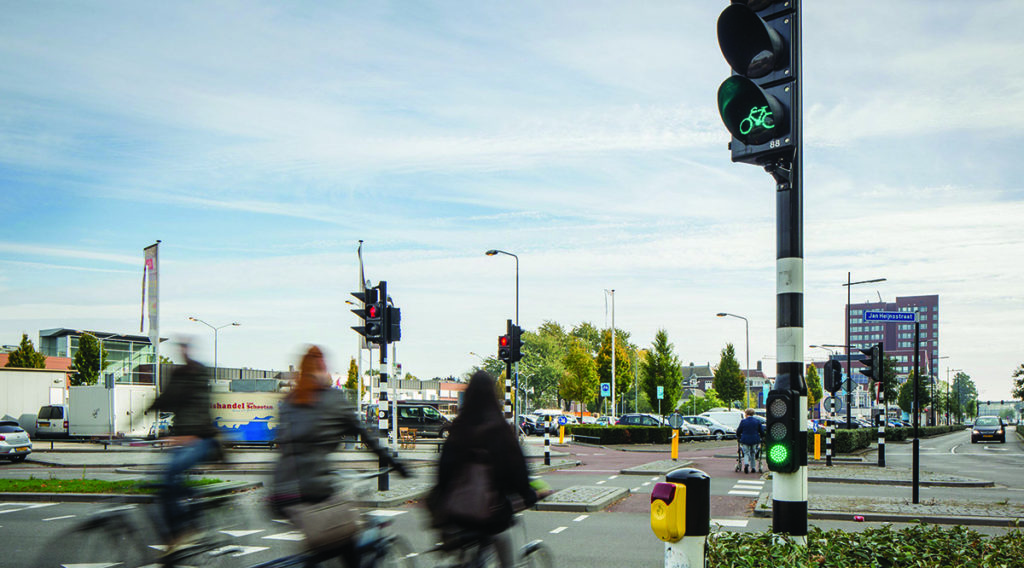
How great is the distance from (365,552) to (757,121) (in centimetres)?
360

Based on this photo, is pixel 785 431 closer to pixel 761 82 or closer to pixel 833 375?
pixel 761 82

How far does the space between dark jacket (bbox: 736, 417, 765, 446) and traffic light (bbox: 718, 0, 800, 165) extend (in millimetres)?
16837

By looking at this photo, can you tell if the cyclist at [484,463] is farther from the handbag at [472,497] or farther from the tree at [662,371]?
the tree at [662,371]

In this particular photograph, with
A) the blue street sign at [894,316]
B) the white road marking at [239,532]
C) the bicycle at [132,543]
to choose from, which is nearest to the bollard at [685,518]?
the bicycle at [132,543]

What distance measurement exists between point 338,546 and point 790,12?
414 cm

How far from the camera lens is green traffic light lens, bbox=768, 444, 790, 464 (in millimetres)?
4902

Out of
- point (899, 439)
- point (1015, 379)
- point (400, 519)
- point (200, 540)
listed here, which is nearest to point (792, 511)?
point (200, 540)

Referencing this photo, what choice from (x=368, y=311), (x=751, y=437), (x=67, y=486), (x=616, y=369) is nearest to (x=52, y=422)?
(x=67, y=486)

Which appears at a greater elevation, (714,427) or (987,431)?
(714,427)

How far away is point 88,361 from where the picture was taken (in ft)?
177

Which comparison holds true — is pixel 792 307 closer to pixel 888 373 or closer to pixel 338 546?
pixel 338 546

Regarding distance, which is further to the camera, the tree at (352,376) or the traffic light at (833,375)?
the tree at (352,376)

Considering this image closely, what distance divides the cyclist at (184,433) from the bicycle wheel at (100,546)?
0.26m

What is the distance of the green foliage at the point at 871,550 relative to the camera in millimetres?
5227
